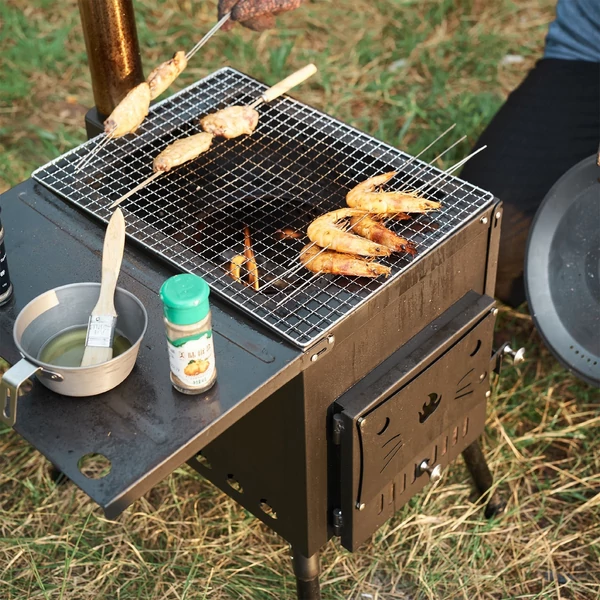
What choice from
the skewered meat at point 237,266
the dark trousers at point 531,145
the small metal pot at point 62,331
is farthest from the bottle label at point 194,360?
the dark trousers at point 531,145

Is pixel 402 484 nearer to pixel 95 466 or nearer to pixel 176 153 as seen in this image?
pixel 176 153

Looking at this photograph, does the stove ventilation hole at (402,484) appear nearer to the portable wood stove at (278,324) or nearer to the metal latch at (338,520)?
the portable wood stove at (278,324)

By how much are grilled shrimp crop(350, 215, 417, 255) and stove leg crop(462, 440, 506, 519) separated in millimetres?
1137

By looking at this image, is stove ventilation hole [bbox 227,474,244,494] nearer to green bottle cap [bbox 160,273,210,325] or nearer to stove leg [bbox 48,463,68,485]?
stove leg [bbox 48,463,68,485]

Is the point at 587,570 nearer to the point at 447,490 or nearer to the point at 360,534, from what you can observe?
the point at 447,490

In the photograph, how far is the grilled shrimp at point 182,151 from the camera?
103 inches

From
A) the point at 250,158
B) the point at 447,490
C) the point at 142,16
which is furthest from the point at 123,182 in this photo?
the point at 142,16

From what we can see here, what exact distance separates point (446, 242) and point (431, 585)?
132 cm

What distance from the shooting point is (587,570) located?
3102 mm

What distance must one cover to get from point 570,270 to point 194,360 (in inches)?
60.6

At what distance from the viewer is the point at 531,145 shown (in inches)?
150

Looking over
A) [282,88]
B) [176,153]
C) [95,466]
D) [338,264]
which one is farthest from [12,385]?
[95,466]

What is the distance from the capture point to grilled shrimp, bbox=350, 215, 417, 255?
237cm

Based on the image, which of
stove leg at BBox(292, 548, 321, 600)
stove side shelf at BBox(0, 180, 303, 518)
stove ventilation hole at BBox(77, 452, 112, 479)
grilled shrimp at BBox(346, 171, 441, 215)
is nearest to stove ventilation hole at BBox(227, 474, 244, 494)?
stove leg at BBox(292, 548, 321, 600)
